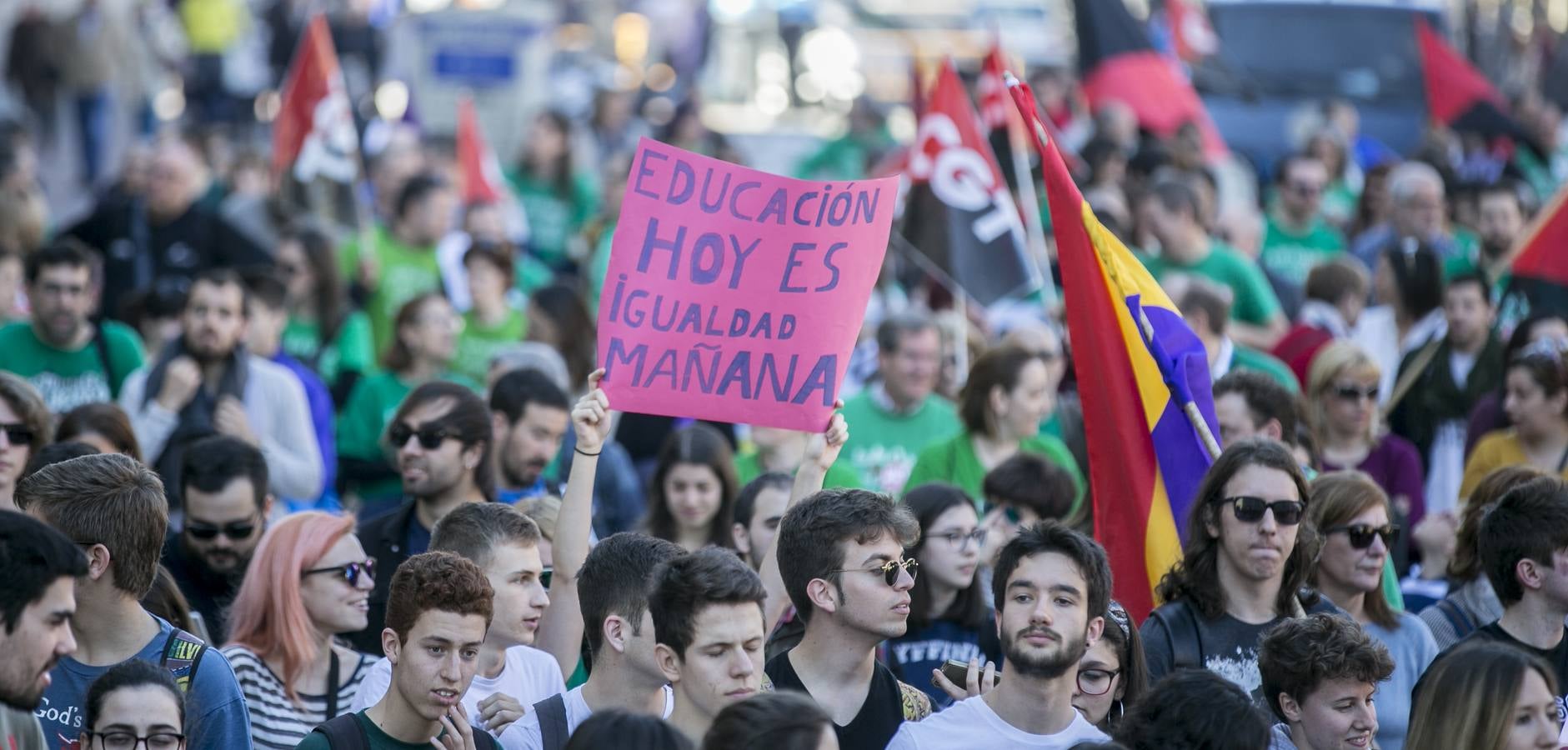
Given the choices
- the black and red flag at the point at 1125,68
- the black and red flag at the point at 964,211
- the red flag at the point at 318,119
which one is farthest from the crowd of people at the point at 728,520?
the black and red flag at the point at 1125,68

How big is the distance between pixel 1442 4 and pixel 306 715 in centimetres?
1737

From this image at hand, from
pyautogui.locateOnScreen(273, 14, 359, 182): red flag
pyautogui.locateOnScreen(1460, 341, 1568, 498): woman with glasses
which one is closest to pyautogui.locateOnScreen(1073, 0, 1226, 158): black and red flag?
pyautogui.locateOnScreen(273, 14, 359, 182): red flag

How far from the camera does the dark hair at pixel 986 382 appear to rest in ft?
28.4

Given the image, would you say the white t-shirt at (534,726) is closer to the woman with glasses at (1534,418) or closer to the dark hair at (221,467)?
the dark hair at (221,467)

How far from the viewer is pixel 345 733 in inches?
203

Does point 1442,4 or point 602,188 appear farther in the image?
point 1442,4

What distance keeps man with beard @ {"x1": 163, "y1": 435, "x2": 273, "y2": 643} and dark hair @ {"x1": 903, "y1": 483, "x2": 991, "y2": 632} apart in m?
2.20

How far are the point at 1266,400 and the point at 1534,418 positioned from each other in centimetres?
129

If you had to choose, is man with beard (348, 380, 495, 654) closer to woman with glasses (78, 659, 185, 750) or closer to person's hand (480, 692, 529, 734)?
person's hand (480, 692, 529, 734)

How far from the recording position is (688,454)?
8148 millimetres

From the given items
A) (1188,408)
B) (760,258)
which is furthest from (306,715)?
(1188,408)

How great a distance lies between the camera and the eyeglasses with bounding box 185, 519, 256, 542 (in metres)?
7.09

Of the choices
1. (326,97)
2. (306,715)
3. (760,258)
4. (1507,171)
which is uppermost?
(1507,171)

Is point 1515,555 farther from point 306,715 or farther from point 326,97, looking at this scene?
point 326,97
